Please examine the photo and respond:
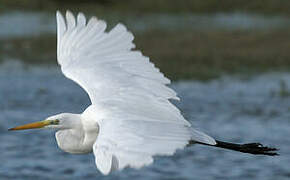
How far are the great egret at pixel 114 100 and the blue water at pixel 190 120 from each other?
2158mm

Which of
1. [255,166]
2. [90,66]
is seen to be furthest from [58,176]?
[90,66]

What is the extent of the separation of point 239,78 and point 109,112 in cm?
777

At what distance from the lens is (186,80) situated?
12.4 meters

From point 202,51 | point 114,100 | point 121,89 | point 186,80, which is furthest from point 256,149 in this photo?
point 202,51

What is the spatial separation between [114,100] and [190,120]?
486 cm

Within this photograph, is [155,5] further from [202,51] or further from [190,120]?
[190,120]

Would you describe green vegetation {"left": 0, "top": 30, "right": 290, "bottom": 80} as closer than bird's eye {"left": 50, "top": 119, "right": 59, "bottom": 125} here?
No

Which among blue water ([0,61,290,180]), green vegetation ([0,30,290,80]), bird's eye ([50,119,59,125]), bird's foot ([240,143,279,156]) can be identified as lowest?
bird's eye ([50,119,59,125])

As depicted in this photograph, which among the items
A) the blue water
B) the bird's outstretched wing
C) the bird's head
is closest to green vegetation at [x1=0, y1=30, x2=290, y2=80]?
the blue water

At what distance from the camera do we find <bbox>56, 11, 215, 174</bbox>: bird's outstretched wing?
4.23m

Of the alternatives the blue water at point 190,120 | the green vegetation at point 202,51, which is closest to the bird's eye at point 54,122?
the blue water at point 190,120

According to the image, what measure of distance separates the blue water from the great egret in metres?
2.16

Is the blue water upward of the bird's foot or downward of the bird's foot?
upward

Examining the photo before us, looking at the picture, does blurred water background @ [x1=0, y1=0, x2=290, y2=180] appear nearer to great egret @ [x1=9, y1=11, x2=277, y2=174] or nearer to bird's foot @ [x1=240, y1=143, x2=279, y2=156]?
bird's foot @ [x1=240, y1=143, x2=279, y2=156]
